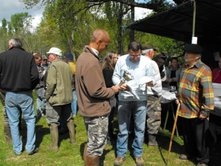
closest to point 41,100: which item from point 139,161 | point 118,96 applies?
point 118,96

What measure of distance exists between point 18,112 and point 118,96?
6.26 ft

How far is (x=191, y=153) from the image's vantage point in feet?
20.4

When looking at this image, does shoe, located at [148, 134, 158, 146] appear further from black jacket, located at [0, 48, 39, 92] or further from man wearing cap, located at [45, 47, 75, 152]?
black jacket, located at [0, 48, 39, 92]

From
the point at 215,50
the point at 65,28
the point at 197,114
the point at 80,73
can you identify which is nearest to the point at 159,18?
the point at 215,50

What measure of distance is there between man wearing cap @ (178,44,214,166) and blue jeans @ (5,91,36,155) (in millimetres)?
2631

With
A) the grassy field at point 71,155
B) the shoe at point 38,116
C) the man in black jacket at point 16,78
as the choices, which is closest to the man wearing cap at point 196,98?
the grassy field at point 71,155

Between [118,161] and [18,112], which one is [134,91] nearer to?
[118,161]

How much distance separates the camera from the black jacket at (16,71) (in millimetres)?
6410

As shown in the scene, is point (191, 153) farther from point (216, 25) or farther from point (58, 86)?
point (216, 25)

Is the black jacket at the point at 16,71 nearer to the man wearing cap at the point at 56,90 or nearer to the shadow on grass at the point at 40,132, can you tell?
the man wearing cap at the point at 56,90

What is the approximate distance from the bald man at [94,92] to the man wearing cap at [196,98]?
1.22 meters

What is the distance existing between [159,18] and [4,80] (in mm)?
3773

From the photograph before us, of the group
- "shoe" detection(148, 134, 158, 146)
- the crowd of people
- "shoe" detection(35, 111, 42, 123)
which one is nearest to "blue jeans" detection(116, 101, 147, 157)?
the crowd of people

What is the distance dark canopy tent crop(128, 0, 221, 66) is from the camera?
7.37 metres
